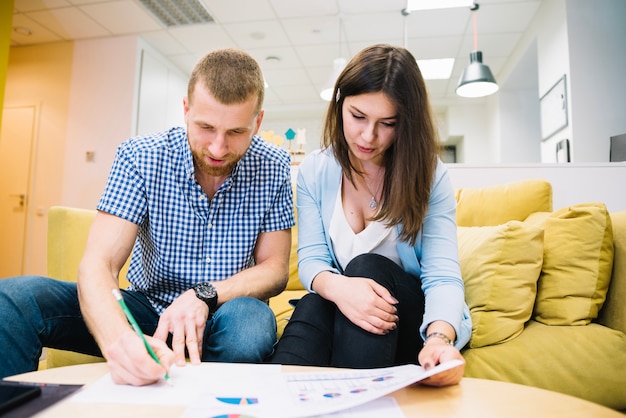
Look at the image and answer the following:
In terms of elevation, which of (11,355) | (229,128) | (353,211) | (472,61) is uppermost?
(472,61)

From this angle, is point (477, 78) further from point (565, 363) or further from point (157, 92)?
point (157, 92)

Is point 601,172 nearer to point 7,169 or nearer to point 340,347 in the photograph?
point 340,347

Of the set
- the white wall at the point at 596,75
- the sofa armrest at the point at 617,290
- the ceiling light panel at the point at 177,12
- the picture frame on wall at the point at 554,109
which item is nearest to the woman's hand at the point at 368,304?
the sofa armrest at the point at 617,290

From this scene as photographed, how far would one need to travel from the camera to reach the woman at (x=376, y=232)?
816 millimetres

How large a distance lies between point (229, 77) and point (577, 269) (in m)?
1.04

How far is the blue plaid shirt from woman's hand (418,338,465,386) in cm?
54

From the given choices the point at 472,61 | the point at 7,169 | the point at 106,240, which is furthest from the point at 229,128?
the point at 7,169

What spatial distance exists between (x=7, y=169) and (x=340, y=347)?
192 inches

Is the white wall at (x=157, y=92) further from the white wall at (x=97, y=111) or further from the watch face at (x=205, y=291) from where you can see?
the watch face at (x=205, y=291)

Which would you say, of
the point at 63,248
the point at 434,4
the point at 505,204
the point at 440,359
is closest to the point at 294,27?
the point at 434,4

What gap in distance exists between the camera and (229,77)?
0.98 meters

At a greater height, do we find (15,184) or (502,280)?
(15,184)

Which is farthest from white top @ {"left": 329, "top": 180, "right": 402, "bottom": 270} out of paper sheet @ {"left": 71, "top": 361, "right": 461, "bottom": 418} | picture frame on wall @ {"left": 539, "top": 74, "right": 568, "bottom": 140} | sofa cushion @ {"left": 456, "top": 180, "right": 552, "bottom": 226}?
picture frame on wall @ {"left": 539, "top": 74, "right": 568, "bottom": 140}

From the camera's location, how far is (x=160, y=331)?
2.60ft
